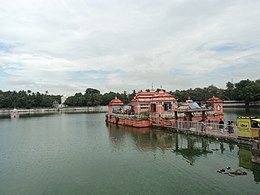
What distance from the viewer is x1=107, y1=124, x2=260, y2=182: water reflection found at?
61.5 feet

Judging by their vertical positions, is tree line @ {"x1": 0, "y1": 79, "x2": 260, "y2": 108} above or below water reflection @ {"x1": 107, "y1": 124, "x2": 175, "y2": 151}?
above

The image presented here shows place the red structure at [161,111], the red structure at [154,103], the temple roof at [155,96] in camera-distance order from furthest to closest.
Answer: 1. the temple roof at [155,96]
2. the red structure at [154,103]
3. the red structure at [161,111]

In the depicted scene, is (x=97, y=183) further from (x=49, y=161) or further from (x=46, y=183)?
(x=49, y=161)

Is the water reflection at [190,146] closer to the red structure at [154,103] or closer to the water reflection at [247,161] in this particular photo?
the water reflection at [247,161]

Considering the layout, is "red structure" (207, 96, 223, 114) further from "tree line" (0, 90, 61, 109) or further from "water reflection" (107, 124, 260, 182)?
"tree line" (0, 90, 61, 109)

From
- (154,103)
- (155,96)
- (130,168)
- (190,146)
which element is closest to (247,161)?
(190,146)

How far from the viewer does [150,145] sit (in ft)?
87.2

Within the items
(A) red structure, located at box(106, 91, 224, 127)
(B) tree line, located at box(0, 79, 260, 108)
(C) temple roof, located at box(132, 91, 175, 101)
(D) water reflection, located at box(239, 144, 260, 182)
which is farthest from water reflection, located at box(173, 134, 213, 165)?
(B) tree line, located at box(0, 79, 260, 108)

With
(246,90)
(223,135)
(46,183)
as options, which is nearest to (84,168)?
(46,183)

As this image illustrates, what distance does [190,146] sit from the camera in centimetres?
2467

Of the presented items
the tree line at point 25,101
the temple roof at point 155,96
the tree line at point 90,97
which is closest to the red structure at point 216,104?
the temple roof at point 155,96

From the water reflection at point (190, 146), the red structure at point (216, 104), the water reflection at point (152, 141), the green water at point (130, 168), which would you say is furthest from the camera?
the red structure at point (216, 104)

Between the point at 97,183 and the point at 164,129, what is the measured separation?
21.5 m

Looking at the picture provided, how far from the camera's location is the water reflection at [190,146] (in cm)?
1875
